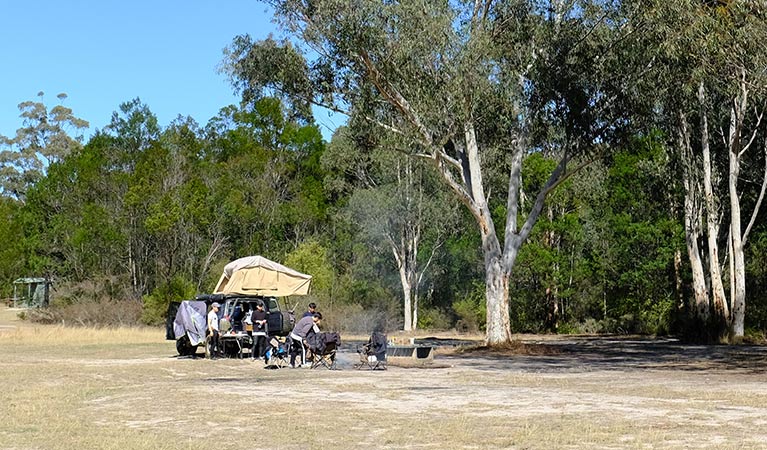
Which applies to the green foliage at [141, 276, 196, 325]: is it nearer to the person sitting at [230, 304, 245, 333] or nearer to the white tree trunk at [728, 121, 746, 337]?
the person sitting at [230, 304, 245, 333]

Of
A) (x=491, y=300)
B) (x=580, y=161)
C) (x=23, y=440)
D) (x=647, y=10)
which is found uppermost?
(x=647, y=10)

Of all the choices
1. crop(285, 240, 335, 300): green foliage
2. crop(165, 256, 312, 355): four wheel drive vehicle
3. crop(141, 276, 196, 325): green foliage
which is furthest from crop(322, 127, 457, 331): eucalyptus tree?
crop(165, 256, 312, 355): four wheel drive vehicle

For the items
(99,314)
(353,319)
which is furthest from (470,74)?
Result: (99,314)

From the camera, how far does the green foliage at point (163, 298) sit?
4731 centimetres

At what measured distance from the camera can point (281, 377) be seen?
62.0 ft

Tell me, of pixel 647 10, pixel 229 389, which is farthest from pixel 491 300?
pixel 229 389

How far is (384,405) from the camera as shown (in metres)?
13.8

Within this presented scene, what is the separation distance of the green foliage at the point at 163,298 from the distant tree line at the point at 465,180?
21 centimetres

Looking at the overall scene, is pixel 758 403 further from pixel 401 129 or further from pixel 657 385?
pixel 401 129

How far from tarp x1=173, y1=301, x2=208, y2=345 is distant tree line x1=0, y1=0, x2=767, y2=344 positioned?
319 inches

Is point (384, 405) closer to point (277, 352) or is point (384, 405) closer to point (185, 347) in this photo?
point (277, 352)

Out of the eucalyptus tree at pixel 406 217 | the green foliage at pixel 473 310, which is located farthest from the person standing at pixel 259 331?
the eucalyptus tree at pixel 406 217

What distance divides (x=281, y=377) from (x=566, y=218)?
30.8 m

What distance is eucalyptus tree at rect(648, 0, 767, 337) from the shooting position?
948 inches
